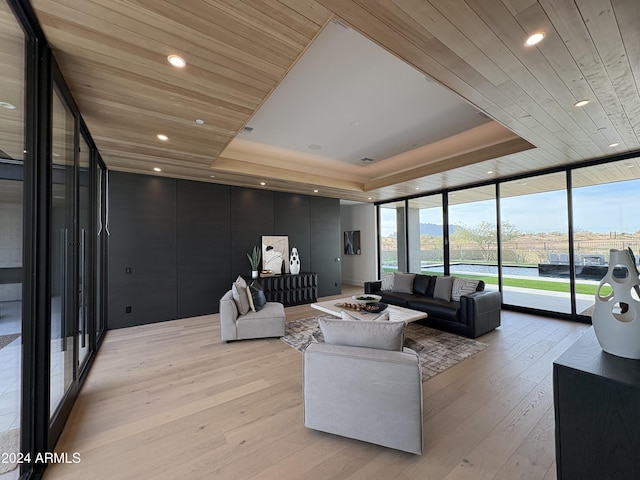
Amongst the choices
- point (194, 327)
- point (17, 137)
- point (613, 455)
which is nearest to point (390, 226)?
point (194, 327)

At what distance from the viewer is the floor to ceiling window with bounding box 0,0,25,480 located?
1407mm

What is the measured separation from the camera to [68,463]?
1.79m

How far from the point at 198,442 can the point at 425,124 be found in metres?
4.69

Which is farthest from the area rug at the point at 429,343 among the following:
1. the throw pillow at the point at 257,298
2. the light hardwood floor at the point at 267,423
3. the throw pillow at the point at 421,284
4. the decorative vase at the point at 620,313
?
the decorative vase at the point at 620,313

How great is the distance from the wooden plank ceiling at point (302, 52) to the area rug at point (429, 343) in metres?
2.91

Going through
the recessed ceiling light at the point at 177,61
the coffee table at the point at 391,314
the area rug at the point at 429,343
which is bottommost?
the area rug at the point at 429,343

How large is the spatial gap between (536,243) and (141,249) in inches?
304

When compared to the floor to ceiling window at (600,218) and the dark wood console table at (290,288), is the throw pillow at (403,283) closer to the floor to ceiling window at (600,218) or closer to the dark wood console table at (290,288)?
the dark wood console table at (290,288)

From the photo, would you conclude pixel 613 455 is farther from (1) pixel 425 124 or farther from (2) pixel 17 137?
(1) pixel 425 124

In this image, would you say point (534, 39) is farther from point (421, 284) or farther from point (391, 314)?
point (421, 284)

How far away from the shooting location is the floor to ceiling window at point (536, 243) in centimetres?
494

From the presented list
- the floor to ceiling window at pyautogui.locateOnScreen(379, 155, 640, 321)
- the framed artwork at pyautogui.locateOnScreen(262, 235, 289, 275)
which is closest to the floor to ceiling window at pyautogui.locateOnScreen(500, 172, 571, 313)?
the floor to ceiling window at pyautogui.locateOnScreen(379, 155, 640, 321)

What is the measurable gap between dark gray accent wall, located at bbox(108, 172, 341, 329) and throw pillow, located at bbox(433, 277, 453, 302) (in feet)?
11.5

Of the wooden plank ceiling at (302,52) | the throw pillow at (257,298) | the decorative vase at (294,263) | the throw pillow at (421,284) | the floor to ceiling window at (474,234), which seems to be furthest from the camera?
the decorative vase at (294,263)
